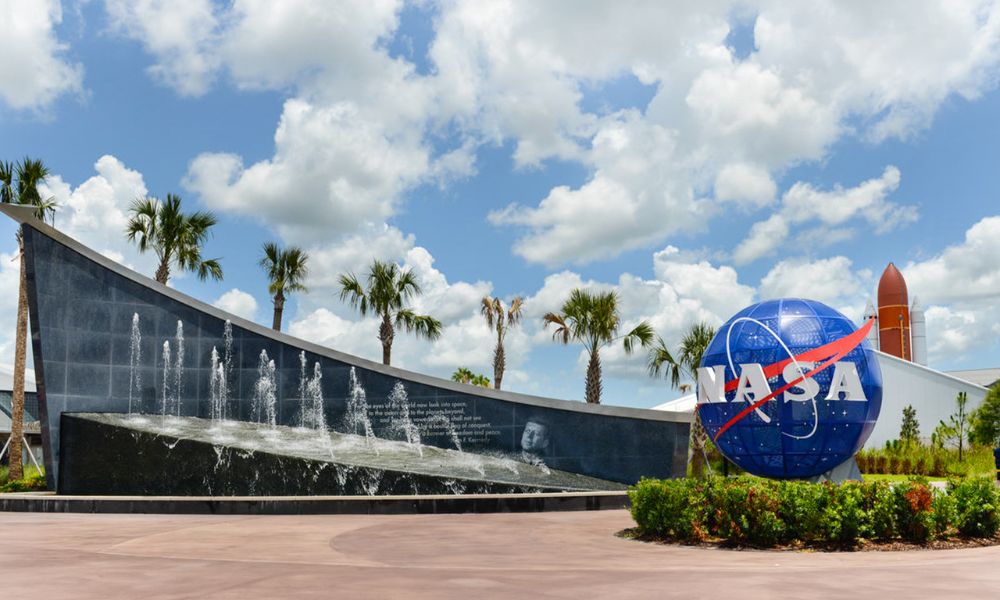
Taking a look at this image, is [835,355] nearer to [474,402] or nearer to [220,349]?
[474,402]

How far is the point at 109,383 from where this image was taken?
26391 mm

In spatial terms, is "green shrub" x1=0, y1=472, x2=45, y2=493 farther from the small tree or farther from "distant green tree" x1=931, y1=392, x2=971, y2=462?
the small tree

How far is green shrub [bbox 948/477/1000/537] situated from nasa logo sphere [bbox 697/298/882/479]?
4.67 metres

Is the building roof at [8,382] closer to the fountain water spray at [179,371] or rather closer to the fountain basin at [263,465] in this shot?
the fountain water spray at [179,371]

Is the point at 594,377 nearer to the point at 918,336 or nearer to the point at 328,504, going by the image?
the point at 328,504

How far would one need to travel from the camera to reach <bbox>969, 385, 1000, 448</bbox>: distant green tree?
50.7 metres

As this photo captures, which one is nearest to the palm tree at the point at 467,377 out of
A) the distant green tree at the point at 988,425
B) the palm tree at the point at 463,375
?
the palm tree at the point at 463,375

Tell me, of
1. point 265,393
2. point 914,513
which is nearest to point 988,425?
point 265,393

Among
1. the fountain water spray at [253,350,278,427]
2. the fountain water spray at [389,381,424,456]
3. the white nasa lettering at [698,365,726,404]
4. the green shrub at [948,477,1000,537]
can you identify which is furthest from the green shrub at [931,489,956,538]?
the fountain water spray at [253,350,278,427]

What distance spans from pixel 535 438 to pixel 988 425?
37.7m

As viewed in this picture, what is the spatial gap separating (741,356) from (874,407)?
3.06 metres

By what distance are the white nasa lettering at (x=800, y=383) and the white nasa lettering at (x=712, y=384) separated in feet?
4.44

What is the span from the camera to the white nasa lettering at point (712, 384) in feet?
62.5

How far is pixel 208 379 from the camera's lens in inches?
1059
